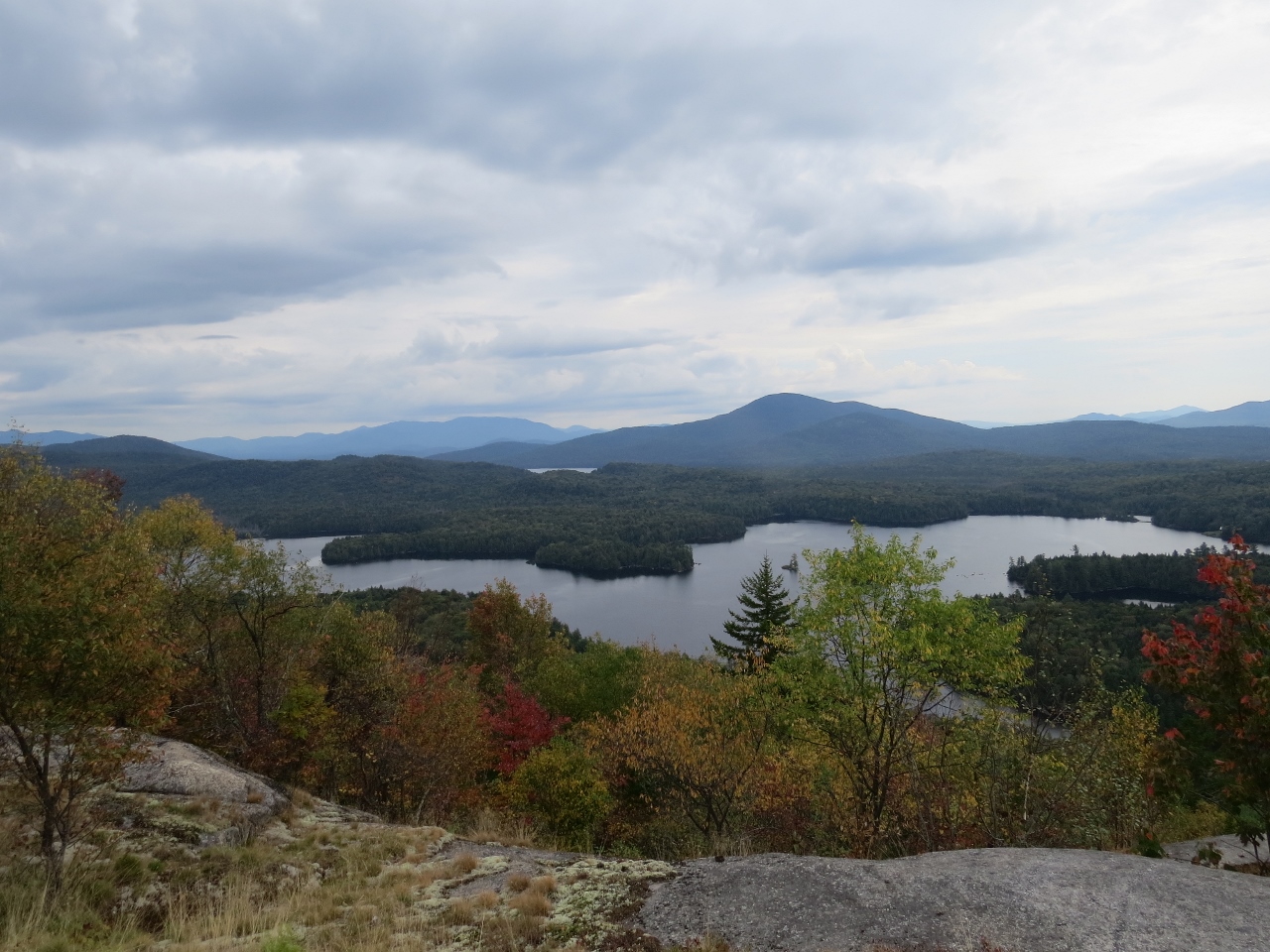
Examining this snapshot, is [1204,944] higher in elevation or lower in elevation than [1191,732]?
lower

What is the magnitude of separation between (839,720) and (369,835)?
1031 cm

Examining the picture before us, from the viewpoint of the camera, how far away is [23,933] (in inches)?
309

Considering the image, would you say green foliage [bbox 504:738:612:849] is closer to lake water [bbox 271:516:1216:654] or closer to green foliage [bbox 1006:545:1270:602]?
lake water [bbox 271:516:1216:654]

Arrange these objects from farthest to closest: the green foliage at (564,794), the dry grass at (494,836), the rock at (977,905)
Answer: the green foliage at (564,794) → the dry grass at (494,836) → the rock at (977,905)

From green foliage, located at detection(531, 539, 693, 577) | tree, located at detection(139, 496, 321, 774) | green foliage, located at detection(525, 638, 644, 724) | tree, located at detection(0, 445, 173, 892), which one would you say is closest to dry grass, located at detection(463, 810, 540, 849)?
tree, located at detection(0, 445, 173, 892)

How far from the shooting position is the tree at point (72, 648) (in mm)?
8336

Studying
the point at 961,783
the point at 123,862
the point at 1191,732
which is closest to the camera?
the point at 1191,732

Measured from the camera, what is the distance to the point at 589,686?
111 ft

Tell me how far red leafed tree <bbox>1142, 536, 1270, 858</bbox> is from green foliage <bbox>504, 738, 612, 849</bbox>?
15494mm

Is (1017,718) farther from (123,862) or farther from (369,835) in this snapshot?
(123,862)

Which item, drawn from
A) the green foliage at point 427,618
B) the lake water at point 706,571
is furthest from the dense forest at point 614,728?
the lake water at point 706,571

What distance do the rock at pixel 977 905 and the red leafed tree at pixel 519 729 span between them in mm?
18739

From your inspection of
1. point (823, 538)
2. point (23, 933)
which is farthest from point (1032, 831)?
point (823, 538)

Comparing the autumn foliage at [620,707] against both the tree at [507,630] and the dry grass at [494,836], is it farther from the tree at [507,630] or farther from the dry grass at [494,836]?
the tree at [507,630]
